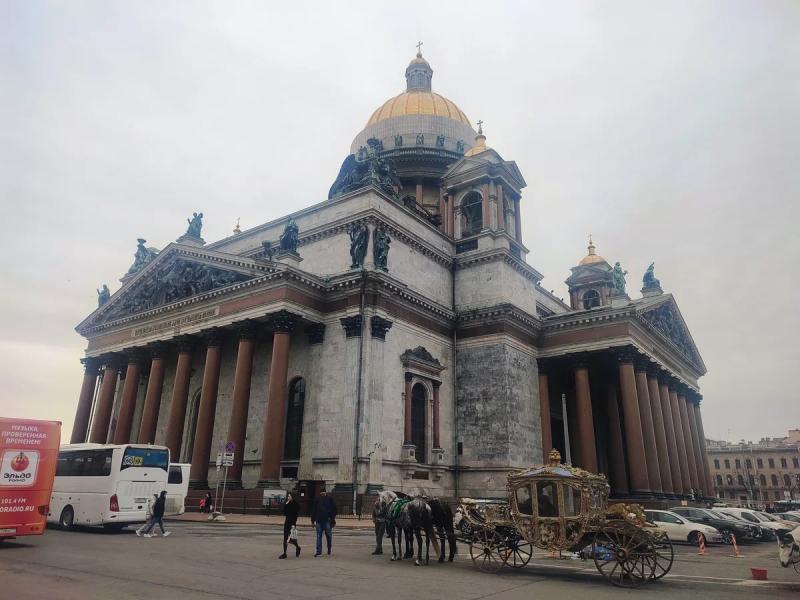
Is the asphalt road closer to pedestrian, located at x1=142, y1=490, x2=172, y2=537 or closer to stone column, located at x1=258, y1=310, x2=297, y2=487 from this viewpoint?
pedestrian, located at x1=142, y1=490, x2=172, y2=537

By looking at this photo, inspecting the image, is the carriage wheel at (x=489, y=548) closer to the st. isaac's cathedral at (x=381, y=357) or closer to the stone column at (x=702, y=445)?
the st. isaac's cathedral at (x=381, y=357)

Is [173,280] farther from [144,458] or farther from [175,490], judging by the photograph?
[144,458]

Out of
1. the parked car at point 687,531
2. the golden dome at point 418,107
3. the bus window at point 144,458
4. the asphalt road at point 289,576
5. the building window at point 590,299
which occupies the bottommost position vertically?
the asphalt road at point 289,576

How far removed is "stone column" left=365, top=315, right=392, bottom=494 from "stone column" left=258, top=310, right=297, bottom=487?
4.16 m

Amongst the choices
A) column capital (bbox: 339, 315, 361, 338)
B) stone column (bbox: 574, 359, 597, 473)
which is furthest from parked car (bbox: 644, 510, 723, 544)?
column capital (bbox: 339, 315, 361, 338)

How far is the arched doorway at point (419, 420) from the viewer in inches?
1277

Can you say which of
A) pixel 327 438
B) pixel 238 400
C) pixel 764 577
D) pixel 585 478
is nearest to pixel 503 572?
pixel 585 478

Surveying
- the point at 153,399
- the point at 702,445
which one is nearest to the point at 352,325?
the point at 153,399

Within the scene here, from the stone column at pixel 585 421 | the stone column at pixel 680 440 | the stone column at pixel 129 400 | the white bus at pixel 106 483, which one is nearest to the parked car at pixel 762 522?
the stone column at pixel 585 421

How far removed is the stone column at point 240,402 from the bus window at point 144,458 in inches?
263

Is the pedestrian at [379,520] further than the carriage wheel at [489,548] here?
Yes

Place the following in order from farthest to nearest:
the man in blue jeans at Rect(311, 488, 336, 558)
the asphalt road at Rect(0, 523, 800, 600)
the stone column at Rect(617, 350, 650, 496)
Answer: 1. the stone column at Rect(617, 350, 650, 496)
2. the man in blue jeans at Rect(311, 488, 336, 558)
3. the asphalt road at Rect(0, 523, 800, 600)

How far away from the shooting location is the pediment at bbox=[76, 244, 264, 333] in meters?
32.8

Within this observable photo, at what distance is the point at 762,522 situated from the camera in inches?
1027
